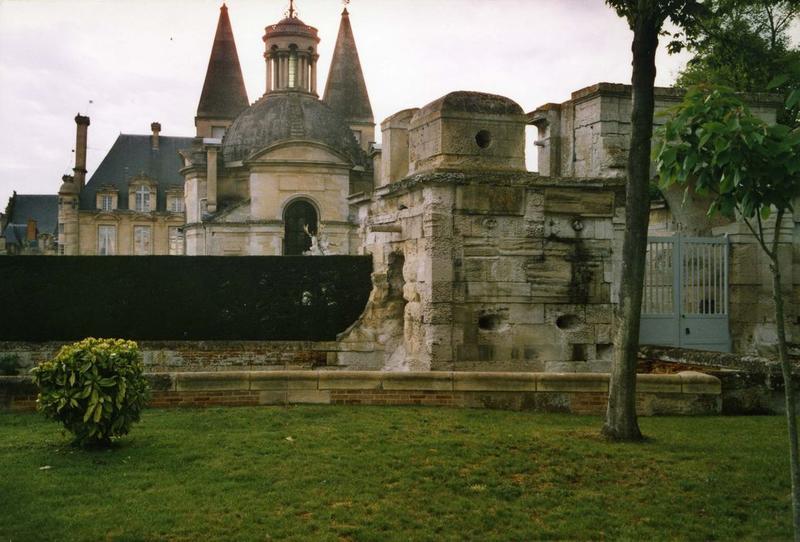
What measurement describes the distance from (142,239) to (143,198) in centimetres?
280

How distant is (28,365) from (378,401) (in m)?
9.11

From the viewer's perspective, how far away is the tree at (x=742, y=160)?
463 centimetres

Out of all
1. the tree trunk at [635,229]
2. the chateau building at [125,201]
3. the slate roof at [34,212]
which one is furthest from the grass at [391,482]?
the slate roof at [34,212]

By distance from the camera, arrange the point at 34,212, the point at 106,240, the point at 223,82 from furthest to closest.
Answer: the point at 34,212, the point at 106,240, the point at 223,82

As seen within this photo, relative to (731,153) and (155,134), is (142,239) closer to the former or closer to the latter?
(155,134)

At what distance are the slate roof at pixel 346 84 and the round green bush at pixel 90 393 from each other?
40912 mm

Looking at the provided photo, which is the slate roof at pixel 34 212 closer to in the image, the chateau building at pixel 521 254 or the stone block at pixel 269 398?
the chateau building at pixel 521 254

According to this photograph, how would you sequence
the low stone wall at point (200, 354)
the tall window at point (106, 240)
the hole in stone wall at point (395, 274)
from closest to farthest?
the hole in stone wall at point (395, 274) < the low stone wall at point (200, 354) < the tall window at point (106, 240)

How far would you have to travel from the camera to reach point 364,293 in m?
16.2

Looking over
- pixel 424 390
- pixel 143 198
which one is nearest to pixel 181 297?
pixel 424 390

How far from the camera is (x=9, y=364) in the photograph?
14.8m

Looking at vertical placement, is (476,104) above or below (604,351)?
above

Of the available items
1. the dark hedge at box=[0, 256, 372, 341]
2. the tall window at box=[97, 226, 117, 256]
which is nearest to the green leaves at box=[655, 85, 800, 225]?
the dark hedge at box=[0, 256, 372, 341]

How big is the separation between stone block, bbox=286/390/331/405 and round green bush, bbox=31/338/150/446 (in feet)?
7.28
